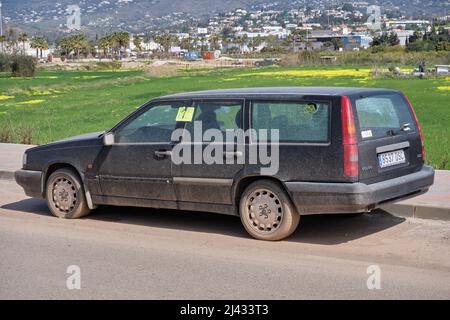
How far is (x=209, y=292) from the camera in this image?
22.5 feet

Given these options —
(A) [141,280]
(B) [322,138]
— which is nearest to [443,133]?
(B) [322,138]

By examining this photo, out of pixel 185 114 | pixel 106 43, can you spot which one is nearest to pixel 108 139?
pixel 185 114

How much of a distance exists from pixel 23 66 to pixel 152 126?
81.8 m

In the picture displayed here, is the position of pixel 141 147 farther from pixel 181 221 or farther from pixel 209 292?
pixel 209 292

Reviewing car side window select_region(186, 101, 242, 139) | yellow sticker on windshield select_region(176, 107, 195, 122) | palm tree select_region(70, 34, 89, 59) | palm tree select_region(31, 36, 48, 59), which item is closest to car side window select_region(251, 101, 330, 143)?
car side window select_region(186, 101, 242, 139)

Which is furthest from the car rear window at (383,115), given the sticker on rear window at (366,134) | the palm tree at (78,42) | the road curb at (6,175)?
the palm tree at (78,42)

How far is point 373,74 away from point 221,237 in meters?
54.5

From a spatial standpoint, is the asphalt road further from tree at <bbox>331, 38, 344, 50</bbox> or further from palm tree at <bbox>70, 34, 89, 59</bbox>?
palm tree at <bbox>70, 34, 89, 59</bbox>

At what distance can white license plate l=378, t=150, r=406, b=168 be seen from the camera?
8727 millimetres

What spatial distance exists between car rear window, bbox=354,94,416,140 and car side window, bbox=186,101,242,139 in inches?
53.8

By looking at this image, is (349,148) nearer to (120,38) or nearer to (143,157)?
(143,157)

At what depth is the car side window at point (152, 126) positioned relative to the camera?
379 inches

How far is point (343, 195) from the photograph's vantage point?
8352mm
